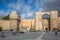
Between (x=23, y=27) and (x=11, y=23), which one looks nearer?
(x=11, y=23)

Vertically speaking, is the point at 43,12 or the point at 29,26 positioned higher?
the point at 43,12

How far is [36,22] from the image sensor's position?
42031 mm

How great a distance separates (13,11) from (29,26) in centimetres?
678

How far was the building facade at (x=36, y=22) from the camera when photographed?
3932 centimetres

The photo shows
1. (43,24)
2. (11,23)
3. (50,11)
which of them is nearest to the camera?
(11,23)

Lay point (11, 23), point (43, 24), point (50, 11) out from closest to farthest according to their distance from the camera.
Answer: point (11, 23) → point (50, 11) → point (43, 24)

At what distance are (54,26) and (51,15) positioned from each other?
3120 millimetres

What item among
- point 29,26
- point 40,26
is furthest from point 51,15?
point 29,26

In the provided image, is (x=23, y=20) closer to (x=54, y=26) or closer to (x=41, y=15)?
(x=41, y=15)

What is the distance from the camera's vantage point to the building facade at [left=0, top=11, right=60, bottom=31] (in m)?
39.3

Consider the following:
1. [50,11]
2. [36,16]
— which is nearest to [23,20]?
[36,16]

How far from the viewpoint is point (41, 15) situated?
4138 cm

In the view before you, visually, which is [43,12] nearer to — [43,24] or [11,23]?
[43,24]

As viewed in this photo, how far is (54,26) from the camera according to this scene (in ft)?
130
